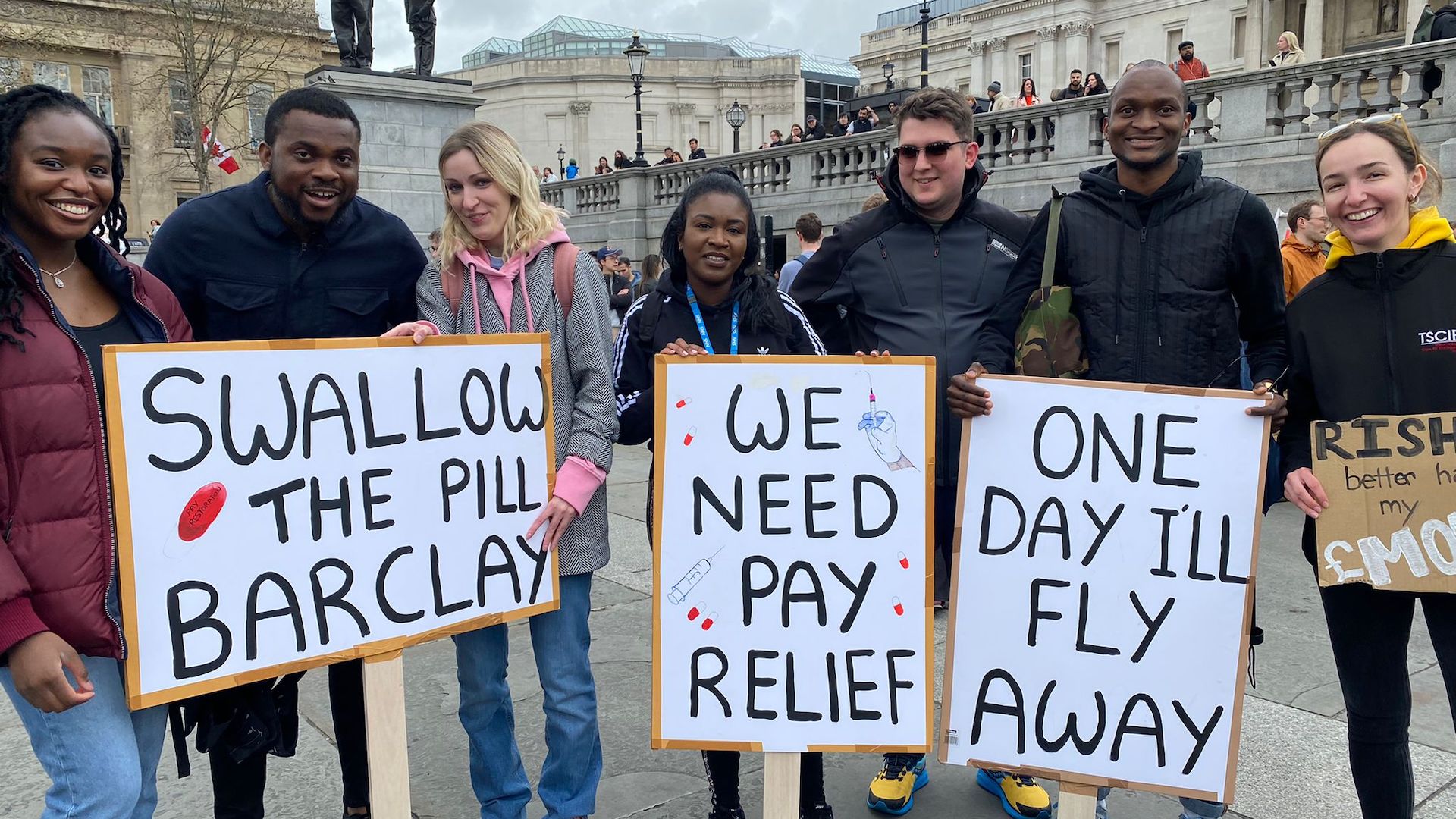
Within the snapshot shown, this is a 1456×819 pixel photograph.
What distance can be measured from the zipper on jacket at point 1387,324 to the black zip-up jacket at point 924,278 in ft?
3.10

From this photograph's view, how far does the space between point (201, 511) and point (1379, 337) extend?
2.72 meters

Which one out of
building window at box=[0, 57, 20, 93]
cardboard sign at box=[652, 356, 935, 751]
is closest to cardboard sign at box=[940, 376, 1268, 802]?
cardboard sign at box=[652, 356, 935, 751]

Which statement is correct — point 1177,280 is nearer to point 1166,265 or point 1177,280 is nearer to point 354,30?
point 1166,265

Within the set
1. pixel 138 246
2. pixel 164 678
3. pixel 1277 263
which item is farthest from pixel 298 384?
pixel 138 246

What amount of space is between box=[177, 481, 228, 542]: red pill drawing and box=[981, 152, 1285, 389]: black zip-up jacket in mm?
2203

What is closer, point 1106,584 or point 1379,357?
point 1379,357

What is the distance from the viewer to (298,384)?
2.40 metres

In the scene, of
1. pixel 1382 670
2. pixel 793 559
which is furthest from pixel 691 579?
pixel 1382 670

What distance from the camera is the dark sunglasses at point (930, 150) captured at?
123 inches

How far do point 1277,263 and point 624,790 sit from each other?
251 cm

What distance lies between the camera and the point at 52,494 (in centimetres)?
203

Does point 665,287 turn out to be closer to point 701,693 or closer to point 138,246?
point 701,693

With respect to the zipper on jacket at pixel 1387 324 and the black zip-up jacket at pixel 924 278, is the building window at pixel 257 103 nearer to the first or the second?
the black zip-up jacket at pixel 924 278

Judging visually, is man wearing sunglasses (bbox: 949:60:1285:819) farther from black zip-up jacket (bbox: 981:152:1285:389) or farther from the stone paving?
the stone paving
